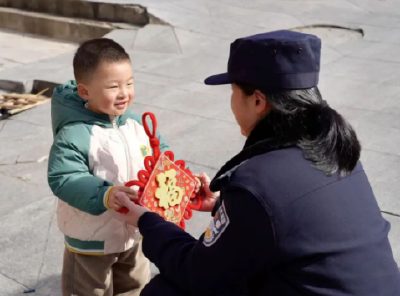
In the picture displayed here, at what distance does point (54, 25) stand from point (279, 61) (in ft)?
31.4

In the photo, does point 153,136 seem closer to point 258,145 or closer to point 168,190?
point 168,190

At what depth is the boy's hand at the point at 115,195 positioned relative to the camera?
227cm

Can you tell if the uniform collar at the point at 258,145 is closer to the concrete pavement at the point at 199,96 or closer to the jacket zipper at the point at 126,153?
the jacket zipper at the point at 126,153

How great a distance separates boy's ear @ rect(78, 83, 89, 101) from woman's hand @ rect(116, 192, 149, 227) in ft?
1.48

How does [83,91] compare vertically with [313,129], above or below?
below

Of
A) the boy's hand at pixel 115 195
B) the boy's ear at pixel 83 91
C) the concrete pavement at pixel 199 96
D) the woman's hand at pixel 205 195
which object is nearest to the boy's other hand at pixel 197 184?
the woman's hand at pixel 205 195

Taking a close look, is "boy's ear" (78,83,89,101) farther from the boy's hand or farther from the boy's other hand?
the boy's other hand

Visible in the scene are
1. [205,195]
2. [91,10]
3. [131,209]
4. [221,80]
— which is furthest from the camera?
[91,10]

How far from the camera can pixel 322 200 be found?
1.78m

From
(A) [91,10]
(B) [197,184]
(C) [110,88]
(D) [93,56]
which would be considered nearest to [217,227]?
(B) [197,184]

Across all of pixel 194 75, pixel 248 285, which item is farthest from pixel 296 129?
pixel 194 75

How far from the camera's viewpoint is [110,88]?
2.39 meters

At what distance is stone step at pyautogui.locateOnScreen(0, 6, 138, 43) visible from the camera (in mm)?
9914

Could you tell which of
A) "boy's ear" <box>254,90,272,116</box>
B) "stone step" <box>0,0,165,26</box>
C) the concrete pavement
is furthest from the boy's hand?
"stone step" <box>0,0,165,26</box>
